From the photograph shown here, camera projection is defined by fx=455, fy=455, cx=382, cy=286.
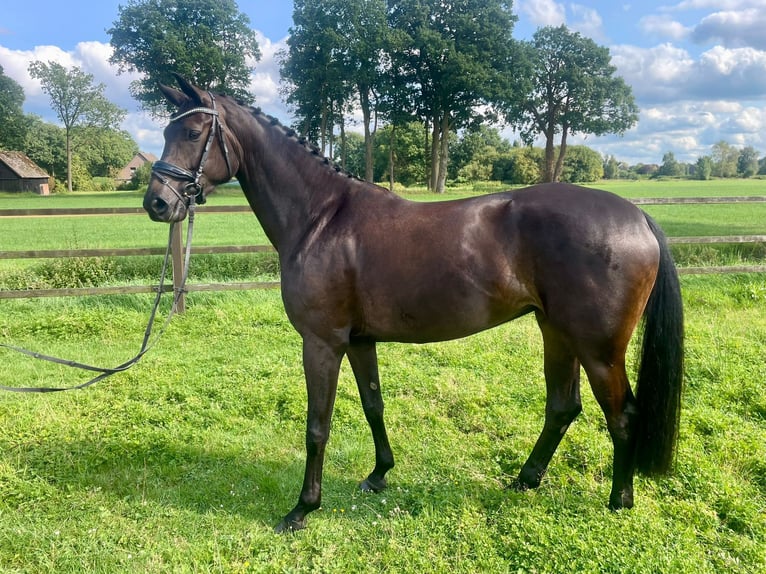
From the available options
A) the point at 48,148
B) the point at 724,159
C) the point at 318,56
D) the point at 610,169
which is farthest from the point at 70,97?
the point at 724,159

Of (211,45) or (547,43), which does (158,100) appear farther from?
(547,43)

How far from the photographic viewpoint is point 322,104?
1614 inches

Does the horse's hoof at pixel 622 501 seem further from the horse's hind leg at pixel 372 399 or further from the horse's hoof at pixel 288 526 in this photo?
the horse's hoof at pixel 288 526

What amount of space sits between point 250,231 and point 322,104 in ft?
87.1

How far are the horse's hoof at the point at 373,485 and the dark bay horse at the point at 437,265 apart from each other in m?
0.37

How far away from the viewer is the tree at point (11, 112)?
145ft

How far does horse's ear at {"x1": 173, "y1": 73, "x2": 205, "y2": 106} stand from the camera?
7.80ft

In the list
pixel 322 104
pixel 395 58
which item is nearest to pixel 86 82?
pixel 322 104

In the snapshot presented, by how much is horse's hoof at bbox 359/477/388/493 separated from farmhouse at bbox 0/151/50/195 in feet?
201

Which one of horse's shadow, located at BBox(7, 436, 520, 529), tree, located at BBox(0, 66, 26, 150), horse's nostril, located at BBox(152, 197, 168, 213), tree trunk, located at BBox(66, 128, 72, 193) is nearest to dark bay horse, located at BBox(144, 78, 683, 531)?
horse's nostril, located at BBox(152, 197, 168, 213)

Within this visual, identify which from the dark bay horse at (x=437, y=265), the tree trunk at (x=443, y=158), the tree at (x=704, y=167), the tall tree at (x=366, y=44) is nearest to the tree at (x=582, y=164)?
the tree at (x=704, y=167)

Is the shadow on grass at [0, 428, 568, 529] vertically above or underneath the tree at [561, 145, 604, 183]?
underneath

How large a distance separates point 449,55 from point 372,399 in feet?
130

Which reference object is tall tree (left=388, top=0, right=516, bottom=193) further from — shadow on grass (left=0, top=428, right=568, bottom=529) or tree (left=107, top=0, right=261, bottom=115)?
shadow on grass (left=0, top=428, right=568, bottom=529)
